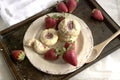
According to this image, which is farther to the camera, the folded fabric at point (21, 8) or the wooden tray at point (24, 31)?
the folded fabric at point (21, 8)

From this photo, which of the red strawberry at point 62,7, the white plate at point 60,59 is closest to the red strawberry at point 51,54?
the white plate at point 60,59

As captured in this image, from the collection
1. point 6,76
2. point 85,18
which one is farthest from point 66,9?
point 6,76

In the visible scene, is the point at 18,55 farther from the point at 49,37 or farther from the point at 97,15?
the point at 97,15

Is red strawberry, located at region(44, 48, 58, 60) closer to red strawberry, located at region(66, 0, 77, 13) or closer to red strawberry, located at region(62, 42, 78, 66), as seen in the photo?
red strawberry, located at region(62, 42, 78, 66)

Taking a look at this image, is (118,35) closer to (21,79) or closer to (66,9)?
(66,9)

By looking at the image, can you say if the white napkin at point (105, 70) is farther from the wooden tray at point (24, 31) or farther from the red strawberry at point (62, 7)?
the red strawberry at point (62, 7)

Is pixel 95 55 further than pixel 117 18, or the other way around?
pixel 117 18

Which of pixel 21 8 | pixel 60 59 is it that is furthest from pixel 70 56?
pixel 21 8
